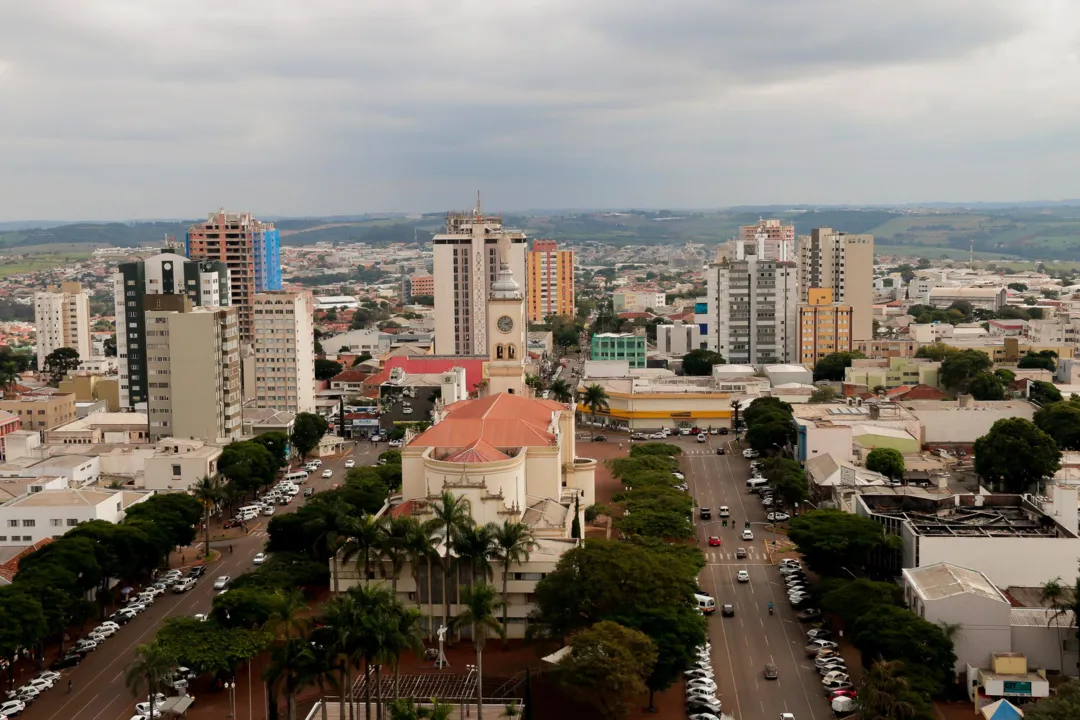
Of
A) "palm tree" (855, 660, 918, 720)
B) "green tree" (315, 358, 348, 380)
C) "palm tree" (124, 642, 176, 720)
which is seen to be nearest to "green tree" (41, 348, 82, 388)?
"green tree" (315, 358, 348, 380)

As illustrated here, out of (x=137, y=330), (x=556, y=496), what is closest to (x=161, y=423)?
(x=137, y=330)

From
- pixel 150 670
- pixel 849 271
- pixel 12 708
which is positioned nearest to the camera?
pixel 150 670

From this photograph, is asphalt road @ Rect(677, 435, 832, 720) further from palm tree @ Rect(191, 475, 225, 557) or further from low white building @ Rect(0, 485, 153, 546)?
low white building @ Rect(0, 485, 153, 546)

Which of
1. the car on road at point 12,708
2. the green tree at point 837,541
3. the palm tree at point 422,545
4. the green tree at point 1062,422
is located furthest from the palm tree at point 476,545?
the green tree at point 1062,422

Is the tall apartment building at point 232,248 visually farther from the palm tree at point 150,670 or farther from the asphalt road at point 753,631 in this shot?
the palm tree at point 150,670

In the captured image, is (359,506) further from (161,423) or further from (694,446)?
(694,446)

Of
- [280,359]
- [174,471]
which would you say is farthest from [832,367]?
[174,471]

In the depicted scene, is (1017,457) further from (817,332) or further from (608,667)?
(817,332)
